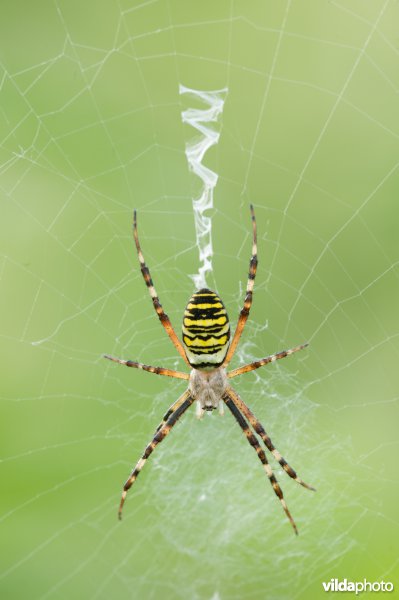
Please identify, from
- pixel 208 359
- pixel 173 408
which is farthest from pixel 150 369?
pixel 173 408

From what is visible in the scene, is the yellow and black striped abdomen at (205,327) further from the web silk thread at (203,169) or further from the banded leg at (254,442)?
the web silk thread at (203,169)

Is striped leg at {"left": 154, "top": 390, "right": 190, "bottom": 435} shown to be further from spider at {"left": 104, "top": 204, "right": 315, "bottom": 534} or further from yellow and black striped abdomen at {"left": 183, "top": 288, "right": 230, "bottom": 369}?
yellow and black striped abdomen at {"left": 183, "top": 288, "right": 230, "bottom": 369}

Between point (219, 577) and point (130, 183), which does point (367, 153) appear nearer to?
point (130, 183)

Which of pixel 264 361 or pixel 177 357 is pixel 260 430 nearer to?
pixel 264 361

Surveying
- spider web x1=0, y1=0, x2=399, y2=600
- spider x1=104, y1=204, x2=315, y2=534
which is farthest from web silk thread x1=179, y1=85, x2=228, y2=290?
spider x1=104, y1=204, x2=315, y2=534

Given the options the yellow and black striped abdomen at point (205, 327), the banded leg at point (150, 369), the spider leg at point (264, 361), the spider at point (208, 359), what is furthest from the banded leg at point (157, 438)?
the yellow and black striped abdomen at point (205, 327)

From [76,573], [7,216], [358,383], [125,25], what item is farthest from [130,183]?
[76,573]
